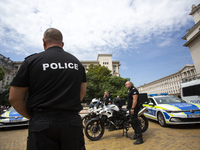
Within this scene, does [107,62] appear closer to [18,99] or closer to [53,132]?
[18,99]

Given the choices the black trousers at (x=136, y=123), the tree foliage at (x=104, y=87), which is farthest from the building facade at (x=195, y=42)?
the black trousers at (x=136, y=123)

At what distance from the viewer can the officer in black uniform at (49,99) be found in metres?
1.17

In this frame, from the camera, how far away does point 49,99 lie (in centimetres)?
125

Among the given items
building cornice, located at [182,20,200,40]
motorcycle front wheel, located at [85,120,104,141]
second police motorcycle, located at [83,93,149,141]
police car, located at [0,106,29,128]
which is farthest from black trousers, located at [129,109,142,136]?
building cornice, located at [182,20,200,40]

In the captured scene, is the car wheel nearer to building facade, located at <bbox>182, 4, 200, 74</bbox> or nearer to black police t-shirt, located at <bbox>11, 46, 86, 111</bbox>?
black police t-shirt, located at <bbox>11, 46, 86, 111</bbox>

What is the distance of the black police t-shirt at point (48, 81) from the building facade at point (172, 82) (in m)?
83.4

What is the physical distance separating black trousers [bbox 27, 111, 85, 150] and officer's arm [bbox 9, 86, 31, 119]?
0.70ft

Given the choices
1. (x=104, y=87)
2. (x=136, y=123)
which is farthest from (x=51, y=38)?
(x=104, y=87)

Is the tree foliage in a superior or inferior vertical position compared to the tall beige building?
inferior

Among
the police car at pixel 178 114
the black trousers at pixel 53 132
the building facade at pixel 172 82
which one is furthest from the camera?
the building facade at pixel 172 82

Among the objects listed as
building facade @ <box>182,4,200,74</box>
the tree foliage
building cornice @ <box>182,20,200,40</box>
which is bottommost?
the tree foliage

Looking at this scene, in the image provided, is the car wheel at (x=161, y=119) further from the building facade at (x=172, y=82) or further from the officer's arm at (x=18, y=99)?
the building facade at (x=172, y=82)

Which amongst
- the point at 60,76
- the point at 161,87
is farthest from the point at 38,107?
the point at 161,87

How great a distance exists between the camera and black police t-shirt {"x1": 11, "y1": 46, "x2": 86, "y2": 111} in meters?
1.25
